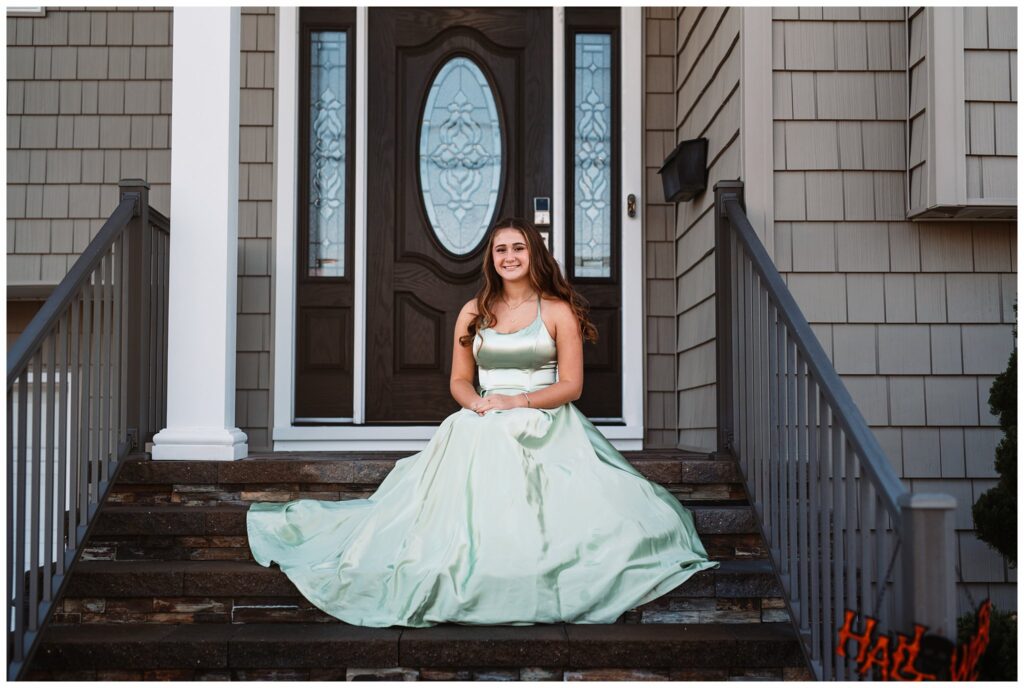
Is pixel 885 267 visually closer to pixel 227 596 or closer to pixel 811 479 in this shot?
pixel 811 479

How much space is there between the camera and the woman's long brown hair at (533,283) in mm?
3303

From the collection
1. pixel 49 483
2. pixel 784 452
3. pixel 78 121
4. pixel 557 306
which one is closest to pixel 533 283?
pixel 557 306

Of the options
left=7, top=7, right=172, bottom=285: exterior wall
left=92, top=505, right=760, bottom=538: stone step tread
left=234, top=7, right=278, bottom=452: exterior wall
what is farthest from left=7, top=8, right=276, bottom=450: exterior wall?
left=92, top=505, right=760, bottom=538: stone step tread

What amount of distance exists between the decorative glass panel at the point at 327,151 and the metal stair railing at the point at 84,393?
0.75 meters

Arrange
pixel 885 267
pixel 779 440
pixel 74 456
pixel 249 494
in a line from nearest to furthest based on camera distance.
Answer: pixel 779 440
pixel 74 456
pixel 249 494
pixel 885 267

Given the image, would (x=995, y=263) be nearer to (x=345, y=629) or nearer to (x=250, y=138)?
(x=345, y=629)

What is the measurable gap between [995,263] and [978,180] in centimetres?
36

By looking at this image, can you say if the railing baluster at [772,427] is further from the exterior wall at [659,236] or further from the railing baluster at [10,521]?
the railing baluster at [10,521]

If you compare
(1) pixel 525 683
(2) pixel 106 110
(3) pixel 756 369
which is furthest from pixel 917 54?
(2) pixel 106 110

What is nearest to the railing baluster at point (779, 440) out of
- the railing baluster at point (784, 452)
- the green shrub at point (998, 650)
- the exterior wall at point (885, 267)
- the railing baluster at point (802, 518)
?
the railing baluster at point (784, 452)

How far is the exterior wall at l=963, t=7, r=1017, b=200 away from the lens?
3225 mm

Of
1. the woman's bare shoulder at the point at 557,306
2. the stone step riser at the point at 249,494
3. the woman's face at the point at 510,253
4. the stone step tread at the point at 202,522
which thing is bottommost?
the stone step tread at the point at 202,522

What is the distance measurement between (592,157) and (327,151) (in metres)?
1.21

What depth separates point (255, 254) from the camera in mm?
4262
